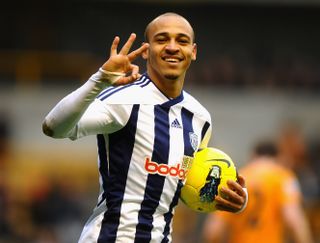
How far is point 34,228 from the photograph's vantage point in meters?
13.0

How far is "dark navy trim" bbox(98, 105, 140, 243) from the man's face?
293mm

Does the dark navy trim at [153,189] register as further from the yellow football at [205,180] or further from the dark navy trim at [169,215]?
the yellow football at [205,180]

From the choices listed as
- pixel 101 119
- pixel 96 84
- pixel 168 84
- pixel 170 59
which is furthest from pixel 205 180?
pixel 96 84

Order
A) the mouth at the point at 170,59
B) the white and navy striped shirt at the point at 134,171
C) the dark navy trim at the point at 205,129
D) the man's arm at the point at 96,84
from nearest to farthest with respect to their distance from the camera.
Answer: the man's arm at the point at 96,84 < the white and navy striped shirt at the point at 134,171 < the mouth at the point at 170,59 < the dark navy trim at the point at 205,129

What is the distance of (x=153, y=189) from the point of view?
5168mm

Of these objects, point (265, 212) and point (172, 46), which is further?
point (265, 212)

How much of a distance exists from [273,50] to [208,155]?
565 inches

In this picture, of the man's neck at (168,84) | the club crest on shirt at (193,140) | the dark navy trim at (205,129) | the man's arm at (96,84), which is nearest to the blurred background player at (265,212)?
the dark navy trim at (205,129)

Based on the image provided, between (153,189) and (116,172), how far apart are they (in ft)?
0.71

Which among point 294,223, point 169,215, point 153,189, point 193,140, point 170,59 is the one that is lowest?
point 294,223

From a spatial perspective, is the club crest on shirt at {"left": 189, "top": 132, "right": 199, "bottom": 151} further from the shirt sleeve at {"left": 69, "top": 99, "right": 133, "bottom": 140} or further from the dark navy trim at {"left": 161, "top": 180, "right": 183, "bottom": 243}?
the shirt sleeve at {"left": 69, "top": 99, "right": 133, "bottom": 140}

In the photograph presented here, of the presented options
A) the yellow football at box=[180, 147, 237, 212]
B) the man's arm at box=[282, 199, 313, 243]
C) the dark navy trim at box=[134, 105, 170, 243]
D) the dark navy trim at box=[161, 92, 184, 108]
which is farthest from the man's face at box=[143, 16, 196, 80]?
the man's arm at box=[282, 199, 313, 243]

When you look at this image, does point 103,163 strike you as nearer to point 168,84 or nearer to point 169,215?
point 169,215

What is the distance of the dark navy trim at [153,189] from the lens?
16.9 feet
